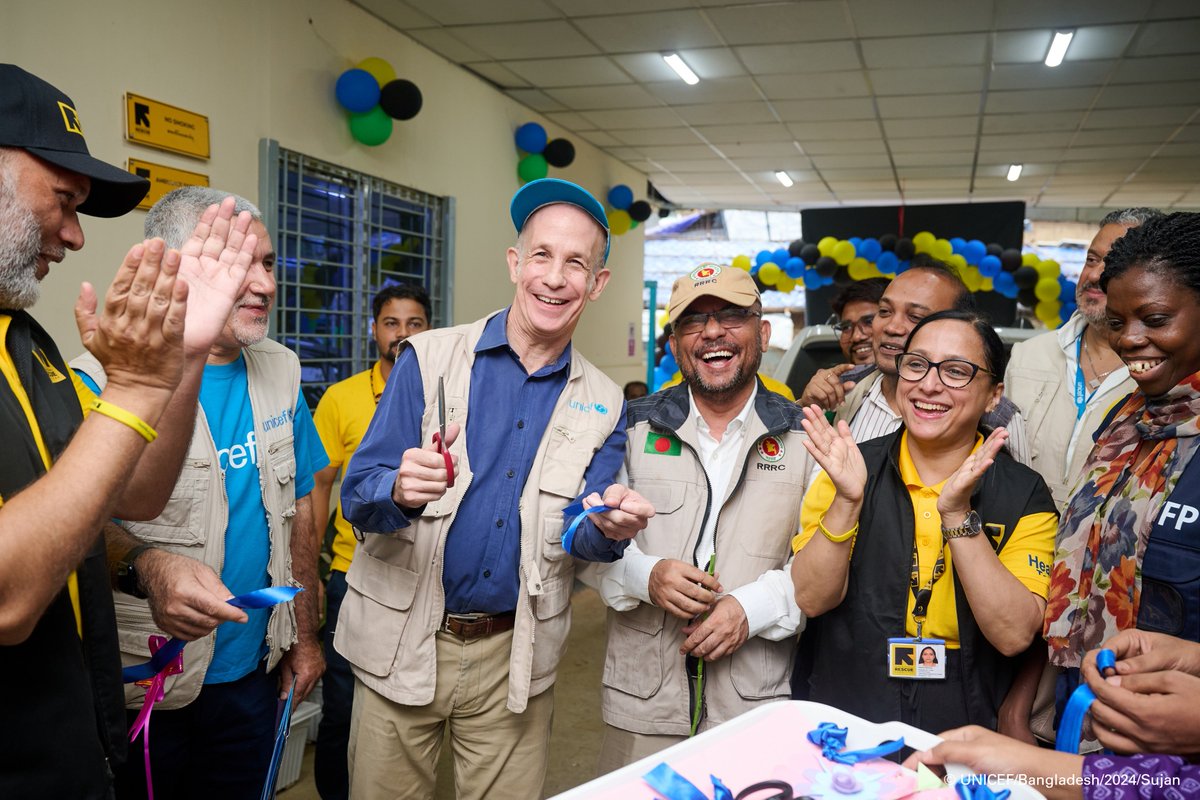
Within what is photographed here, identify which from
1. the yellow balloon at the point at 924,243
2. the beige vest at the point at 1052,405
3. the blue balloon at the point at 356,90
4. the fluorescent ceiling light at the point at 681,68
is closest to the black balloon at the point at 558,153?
the fluorescent ceiling light at the point at 681,68

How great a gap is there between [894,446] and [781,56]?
179 inches

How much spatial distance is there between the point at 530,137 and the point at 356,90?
2308 mm

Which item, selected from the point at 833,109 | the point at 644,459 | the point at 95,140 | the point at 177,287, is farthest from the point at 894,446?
the point at 833,109

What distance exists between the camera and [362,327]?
17.0 ft

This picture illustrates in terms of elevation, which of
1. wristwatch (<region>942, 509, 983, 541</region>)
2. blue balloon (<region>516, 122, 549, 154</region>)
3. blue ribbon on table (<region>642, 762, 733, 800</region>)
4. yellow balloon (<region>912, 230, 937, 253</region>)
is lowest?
blue ribbon on table (<region>642, 762, 733, 800</region>)

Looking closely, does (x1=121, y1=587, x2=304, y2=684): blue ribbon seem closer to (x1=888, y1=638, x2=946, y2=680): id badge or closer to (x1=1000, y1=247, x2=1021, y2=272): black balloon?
(x1=888, y1=638, x2=946, y2=680): id badge

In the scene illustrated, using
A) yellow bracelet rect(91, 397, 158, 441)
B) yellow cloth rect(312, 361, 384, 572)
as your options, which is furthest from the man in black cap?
yellow cloth rect(312, 361, 384, 572)

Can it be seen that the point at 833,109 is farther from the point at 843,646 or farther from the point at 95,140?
the point at 843,646

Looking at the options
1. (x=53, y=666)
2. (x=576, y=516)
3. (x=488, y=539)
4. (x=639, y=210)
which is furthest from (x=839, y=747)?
(x=639, y=210)

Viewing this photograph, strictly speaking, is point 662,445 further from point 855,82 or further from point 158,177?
point 855,82

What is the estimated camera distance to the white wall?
3.21 m

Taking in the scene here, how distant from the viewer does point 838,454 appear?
69.5 inches

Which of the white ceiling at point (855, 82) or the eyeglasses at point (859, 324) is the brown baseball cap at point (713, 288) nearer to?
the eyeglasses at point (859, 324)

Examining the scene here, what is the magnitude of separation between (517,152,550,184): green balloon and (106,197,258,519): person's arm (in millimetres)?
5628
